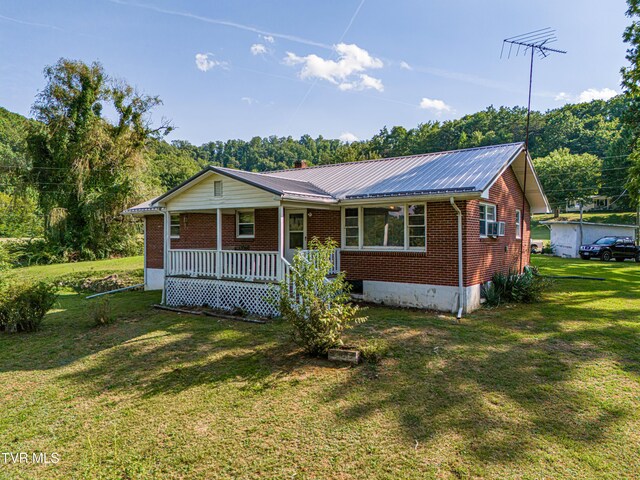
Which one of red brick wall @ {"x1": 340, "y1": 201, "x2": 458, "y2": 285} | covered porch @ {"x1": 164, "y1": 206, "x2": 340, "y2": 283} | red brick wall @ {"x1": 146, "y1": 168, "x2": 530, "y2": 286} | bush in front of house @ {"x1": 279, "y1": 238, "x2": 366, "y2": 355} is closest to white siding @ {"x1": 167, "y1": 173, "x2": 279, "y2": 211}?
covered porch @ {"x1": 164, "y1": 206, "x2": 340, "y2": 283}

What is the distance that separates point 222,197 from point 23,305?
525 cm

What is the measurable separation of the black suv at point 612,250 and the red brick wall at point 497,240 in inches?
518

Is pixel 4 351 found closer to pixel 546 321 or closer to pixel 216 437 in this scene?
pixel 216 437

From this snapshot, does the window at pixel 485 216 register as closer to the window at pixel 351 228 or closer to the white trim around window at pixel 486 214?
the white trim around window at pixel 486 214

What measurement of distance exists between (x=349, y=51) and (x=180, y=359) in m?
11.9

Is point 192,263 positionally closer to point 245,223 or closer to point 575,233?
point 245,223

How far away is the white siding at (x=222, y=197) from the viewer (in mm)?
10023

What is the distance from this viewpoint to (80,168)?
2645 cm

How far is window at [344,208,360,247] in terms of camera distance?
37.9 feet

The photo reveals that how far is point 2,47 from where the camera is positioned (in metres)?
17.2

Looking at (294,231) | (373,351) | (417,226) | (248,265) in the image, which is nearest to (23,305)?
(248,265)

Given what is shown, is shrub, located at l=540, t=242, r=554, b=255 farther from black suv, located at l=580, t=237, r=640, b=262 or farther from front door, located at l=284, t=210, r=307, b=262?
front door, located at l=284, t=210, r=307, b=262

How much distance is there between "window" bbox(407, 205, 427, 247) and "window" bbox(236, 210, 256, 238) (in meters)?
5.68

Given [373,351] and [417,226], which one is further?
[417,226]
